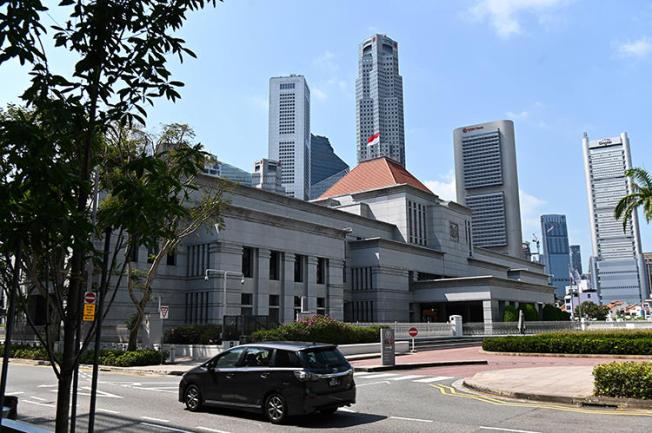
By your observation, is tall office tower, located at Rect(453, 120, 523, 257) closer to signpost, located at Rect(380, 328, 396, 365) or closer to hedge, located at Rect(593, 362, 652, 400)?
signpost, located at Rect(380, 328, 396, 365)

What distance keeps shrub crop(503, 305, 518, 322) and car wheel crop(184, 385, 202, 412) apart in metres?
47.4

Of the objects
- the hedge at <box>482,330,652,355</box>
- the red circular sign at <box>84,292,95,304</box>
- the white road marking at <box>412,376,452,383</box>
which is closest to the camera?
the white road marking at <box>412,376,452,383</box>

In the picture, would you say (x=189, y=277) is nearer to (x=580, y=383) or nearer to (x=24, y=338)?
(x=24, y=338)

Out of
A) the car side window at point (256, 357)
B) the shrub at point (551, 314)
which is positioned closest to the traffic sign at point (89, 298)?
the car side window at point (256, 357)

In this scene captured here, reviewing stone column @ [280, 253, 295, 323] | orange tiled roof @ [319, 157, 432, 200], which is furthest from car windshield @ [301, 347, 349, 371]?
orange tiled roof @ [319, 157, 432, 200]

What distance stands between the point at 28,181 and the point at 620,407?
542 inches

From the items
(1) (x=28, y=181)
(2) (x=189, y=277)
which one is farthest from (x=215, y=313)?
(1) (x=28, y=181)

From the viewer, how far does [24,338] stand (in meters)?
40.6

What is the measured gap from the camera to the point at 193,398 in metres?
13.3

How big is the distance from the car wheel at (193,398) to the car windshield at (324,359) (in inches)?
122

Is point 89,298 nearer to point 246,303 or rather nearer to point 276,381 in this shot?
point 276,381

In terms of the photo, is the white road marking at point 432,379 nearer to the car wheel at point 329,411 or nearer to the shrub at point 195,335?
the car wheel at point 329,411

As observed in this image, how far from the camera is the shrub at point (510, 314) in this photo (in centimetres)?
5538

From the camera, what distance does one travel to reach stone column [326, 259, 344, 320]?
168ft
